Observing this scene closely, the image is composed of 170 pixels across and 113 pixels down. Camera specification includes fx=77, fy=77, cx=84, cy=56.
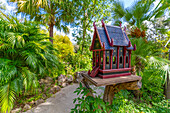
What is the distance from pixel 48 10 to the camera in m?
4.29

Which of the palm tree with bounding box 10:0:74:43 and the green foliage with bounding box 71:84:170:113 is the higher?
the palm tree with bounding box 10:0:74:43

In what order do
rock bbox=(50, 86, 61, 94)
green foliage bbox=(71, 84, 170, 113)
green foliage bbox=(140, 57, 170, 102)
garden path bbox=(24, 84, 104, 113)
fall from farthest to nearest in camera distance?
rock bbox=(50, 86, 61, 94) → garden path bbox=(24, 84, 104, 113) → green foliage bbox=(140, 57, 170, 102) → green foliage bbox=(71, 84, 170, 113)

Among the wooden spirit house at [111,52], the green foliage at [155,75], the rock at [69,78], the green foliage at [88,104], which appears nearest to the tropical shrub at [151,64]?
the green foliage at [155,75]

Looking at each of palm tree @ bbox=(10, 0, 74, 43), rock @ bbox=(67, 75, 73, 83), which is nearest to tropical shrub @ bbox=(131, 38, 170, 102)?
rock @ bbox=(67, 75, 73, 83)

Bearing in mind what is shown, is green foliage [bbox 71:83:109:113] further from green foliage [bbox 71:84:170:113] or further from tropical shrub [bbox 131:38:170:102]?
tropical shrub [bbox 131:38:170:102]

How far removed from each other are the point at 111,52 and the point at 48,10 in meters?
4.66

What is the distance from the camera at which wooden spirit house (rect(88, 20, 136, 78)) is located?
3.87ft

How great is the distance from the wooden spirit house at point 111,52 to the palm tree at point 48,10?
399 cm

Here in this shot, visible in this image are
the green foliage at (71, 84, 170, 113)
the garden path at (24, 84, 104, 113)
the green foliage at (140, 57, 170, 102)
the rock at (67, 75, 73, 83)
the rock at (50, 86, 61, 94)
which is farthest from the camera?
the rock at (67, 75, 73, 83)

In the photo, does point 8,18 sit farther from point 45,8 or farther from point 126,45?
point 126,45

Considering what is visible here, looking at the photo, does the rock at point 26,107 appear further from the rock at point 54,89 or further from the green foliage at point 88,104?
the green foliage at point 88,104

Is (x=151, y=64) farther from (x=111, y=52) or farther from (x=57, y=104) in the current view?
(x=57, y=104)

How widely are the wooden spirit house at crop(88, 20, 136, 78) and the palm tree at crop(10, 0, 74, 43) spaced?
3988 mm

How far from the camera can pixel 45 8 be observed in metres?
4.19
